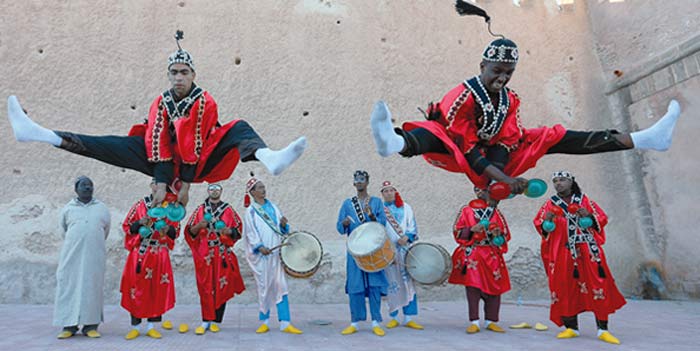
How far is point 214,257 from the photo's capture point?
5605mm

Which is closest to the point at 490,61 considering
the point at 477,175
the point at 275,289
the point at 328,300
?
the point at 477,175

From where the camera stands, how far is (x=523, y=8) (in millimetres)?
9445

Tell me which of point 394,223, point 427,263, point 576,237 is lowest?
point 427,263

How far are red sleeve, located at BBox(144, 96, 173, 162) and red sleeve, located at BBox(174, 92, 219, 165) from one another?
0.10 metres

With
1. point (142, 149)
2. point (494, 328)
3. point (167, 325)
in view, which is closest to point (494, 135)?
point (142, 149)

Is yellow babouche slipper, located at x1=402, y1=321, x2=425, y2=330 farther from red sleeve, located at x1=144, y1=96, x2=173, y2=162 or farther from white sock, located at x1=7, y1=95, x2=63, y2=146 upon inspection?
white sock, located at x1=7, y1=95, x2=63, y2=146

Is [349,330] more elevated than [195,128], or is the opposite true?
[195,128]

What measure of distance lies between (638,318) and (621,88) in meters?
4.15

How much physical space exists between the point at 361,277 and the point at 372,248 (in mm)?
543

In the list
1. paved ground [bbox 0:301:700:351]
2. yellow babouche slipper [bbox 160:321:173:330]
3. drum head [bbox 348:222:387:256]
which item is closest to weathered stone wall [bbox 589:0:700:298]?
paved ground [bbox 0:301:700:351]

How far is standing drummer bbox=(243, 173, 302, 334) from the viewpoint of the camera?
5457mm

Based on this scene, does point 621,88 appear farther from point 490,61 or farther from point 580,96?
point 490,61

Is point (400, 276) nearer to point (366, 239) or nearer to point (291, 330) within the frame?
point (366, 239)

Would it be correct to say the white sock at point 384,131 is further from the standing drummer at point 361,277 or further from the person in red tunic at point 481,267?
the standing drummer at point 361,277
